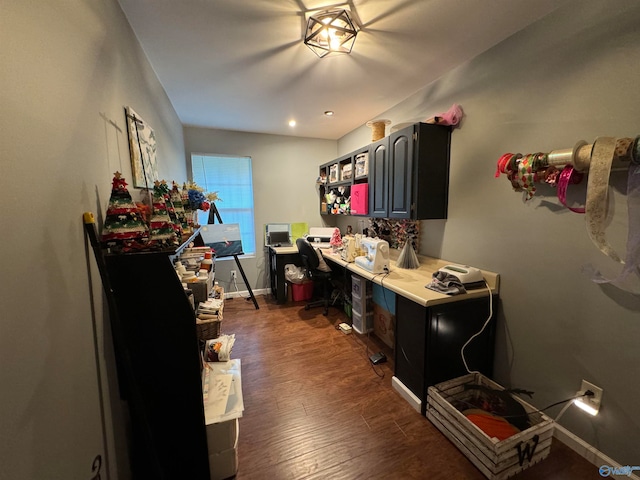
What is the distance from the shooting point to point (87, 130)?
3.07 feet

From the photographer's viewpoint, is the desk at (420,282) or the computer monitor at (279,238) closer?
the desk at (420,282)

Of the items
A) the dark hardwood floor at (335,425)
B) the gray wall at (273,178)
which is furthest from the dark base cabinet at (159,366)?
the gray wall at (273,178)

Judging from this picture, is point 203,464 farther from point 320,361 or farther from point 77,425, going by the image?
point 320,361

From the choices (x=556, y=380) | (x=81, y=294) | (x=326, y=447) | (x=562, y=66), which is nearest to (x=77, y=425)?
(x=81, y=294)

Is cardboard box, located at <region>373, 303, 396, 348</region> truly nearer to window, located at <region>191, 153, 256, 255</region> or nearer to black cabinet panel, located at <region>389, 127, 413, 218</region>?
black cabinet panel, located at <region>389, 127, 413, 218</region>

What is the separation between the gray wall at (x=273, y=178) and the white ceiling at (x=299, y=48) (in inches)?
34.1

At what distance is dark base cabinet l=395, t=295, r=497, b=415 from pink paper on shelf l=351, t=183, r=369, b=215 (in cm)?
122

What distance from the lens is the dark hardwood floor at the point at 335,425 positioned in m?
1.32

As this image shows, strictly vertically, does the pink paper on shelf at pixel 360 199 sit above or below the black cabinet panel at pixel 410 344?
above

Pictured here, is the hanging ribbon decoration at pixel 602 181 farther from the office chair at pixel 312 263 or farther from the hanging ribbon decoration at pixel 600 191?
the office chair at pixel 312 263

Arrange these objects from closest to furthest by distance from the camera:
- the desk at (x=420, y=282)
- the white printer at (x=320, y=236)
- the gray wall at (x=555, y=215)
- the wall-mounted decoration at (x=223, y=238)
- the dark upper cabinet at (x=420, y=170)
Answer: the gray wall at (x=555, y=215) → the desk at (x=420, y=282) → the dark upper cabinet at (x=420, y=170) → the wall-mounted decoration at (x=223, y=238) → the white printer at (x=320, y=236)

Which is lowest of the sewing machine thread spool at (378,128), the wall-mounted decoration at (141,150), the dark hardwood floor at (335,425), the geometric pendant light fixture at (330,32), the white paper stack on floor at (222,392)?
the dark hardwood floor at (335,425)

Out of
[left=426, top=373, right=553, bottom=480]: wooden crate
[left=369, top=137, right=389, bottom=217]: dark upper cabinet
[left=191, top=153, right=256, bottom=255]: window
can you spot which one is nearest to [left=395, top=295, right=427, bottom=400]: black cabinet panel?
[left=426, top=373, right=553, bottom=480]: wooden crate

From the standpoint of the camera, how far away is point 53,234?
2.44 ft
